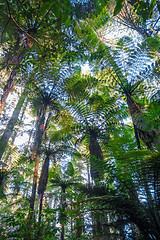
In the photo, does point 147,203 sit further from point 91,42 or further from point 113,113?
point 91,42

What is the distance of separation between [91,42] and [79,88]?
1244 millimetres

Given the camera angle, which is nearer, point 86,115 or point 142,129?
point 142,129

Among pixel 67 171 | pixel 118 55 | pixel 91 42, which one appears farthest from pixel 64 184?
pixel 91 42

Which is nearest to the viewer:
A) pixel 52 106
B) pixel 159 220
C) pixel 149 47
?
pixel 159 220

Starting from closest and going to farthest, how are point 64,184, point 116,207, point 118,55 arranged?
point 116,207, point 118,55, point 64,184

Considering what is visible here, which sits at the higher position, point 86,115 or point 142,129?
point 86,115

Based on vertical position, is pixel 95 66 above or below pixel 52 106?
above

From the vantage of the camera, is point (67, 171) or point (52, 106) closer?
point (52, 106)

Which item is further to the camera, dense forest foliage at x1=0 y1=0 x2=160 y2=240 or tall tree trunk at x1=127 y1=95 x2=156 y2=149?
tall tree trunk at x1=127 y1=95 x2=156 y2=149

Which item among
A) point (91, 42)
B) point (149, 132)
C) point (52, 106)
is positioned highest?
point (91, 42)

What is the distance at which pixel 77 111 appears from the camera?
3.34 meters

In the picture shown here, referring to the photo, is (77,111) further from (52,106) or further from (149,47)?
(149,47)

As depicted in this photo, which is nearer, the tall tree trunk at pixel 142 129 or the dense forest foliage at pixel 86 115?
the dense forest foliage at pixel 86 115

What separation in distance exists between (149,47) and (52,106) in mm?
2538
